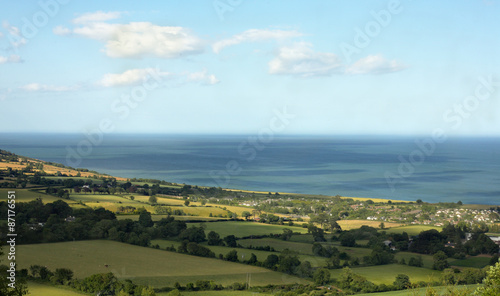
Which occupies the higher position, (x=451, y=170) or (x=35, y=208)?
(x=451, y=170)

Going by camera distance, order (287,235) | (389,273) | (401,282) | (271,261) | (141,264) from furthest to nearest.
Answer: (287,235), (271,261), (389,273), (141,264), (401,282)

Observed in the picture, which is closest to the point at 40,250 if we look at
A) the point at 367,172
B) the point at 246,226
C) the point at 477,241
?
the point at 246,226

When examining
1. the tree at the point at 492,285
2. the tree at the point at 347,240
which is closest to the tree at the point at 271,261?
the tree at the point at 347,240

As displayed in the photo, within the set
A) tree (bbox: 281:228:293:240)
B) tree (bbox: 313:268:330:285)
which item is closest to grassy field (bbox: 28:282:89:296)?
tree (bbox: 313:268:330:285)

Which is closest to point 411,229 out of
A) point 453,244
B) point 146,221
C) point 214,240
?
point 453,244

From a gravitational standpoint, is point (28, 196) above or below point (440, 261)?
above

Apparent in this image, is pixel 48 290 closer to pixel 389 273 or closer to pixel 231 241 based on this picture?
pixel 231 241

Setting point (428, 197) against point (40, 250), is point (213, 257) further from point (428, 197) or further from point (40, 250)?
point (428, 197)
